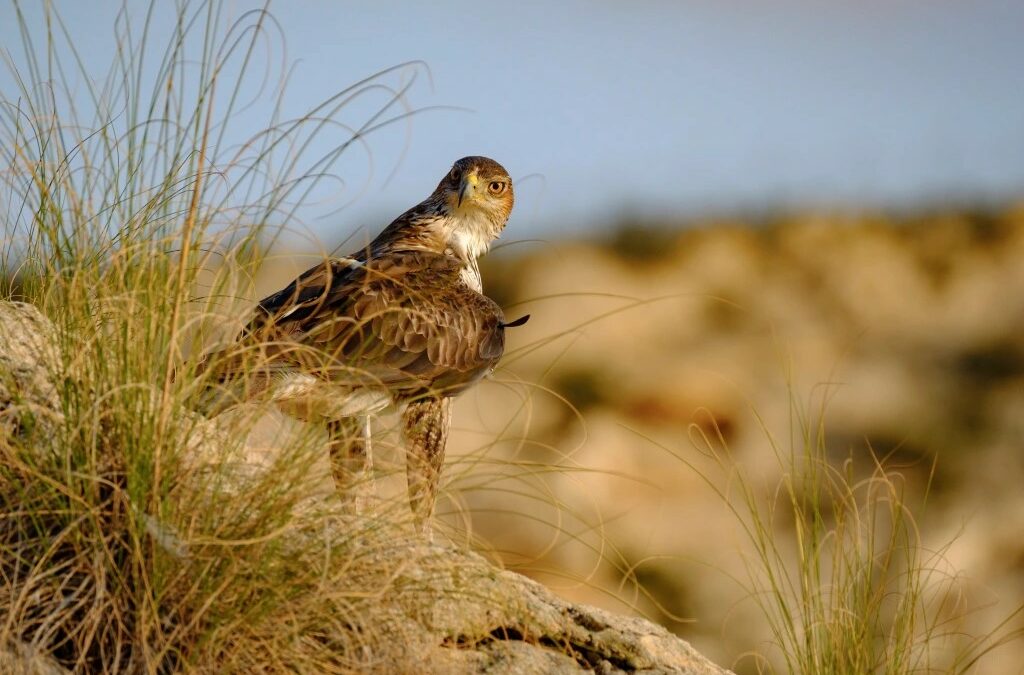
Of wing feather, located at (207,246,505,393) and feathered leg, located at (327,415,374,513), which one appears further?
wing feather, located at (207,246,505,393)

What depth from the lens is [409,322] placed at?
516 centimetres

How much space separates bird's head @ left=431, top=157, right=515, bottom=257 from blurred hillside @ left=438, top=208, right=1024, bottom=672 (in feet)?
14.3

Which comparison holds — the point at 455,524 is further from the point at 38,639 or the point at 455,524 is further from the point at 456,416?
the point at 456,416

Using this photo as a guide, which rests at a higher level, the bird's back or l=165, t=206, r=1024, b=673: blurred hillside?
the bird's back

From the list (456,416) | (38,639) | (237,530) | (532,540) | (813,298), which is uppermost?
(237,530)

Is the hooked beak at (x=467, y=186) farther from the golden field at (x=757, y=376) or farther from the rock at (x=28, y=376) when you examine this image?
the golden field at (x=757, y=376)

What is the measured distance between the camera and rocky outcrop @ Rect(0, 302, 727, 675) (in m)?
3.39

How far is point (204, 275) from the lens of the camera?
439cm

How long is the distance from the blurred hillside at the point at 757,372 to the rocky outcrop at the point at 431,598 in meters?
6.27

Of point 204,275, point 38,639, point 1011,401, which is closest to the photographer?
point 38,639

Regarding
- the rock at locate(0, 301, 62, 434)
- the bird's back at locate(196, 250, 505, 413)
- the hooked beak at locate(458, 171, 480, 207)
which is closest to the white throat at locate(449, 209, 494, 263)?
the hooked beak at locate(458, 171, 480, 207)

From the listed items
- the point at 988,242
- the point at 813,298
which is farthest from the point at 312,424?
the point at 988,242

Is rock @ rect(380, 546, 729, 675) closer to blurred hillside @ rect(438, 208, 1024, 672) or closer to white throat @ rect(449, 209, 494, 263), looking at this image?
white throat @ rect(449, 209, 494, 263)

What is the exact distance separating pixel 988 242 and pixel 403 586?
13.4 metres
